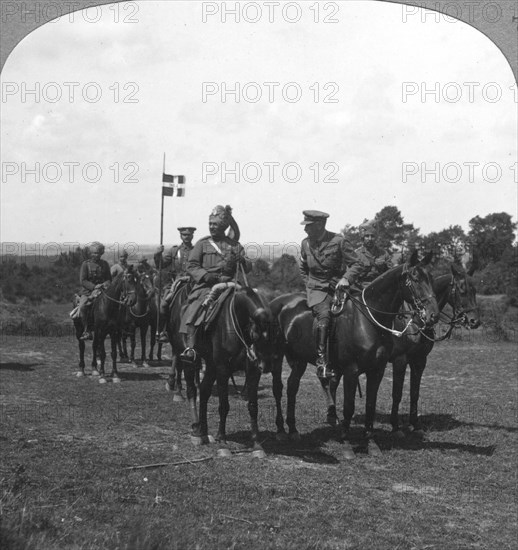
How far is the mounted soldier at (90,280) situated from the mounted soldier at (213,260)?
8246mm

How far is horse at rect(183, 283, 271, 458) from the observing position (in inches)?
360

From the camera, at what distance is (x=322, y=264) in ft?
35.5

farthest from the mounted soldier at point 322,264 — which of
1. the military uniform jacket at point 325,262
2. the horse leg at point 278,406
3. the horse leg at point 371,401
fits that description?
the horse leg at point 278,406

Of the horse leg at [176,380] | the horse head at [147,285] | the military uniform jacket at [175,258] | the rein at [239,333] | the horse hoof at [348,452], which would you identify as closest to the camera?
the rein at [239,333]

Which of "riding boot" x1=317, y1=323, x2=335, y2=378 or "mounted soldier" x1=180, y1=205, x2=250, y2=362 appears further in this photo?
"riding boot" x1=317, y1=323, x2=335, y2=378

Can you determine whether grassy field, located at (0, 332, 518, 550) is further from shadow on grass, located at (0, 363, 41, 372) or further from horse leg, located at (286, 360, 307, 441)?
shadow on grass, located at (0, 363, 41, 372)

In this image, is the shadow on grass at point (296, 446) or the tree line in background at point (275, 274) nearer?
the shadow on grass at point (296, 446)

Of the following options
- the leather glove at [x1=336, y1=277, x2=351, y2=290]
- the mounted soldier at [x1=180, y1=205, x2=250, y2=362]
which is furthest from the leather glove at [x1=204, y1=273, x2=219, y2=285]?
the leather glove at [x1=336, y1=277, x2=351, y2=290]

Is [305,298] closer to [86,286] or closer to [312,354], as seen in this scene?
[312,354]

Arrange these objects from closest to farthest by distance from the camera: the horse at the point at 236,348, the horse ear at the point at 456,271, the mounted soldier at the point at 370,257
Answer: the horse at the point at 236,348 → the horse ear at the point at 456,271 → the mounted soldier at the point at 370,257

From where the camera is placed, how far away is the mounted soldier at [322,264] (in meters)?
10.5

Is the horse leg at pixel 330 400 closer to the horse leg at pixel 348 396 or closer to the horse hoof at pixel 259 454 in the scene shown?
the horse leg at pixel 348 396

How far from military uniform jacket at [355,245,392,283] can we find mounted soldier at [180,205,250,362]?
2790 mm

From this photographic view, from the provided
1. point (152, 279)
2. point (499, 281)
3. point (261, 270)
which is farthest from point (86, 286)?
point (499, 281)
